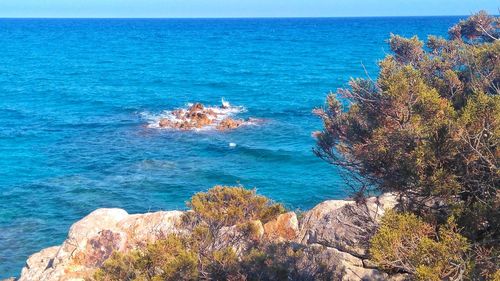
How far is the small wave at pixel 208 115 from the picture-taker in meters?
46.2

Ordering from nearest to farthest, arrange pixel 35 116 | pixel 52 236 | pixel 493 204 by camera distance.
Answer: pixel 493 204 < pixel 52 236 < pixel 35 116

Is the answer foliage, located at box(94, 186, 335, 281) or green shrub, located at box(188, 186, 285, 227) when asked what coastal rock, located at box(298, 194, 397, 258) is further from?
green shrub, located at box(188, 186, 285, 227)

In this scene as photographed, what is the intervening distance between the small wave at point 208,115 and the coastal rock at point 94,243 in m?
27.3

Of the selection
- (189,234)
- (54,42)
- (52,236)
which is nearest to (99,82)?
(52,236)

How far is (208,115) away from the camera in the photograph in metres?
49.0

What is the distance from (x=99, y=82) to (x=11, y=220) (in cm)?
4897

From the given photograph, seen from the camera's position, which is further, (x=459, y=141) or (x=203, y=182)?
(x=203, y=182)

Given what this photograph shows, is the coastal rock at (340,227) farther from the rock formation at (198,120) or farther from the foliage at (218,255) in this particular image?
the rock formation at (198,120)

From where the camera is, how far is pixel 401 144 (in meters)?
8.27

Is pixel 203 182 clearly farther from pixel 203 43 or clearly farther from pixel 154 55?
pixel 203 43

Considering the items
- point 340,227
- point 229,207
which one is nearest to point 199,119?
point 229,207

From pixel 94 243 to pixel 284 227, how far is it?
243 inches

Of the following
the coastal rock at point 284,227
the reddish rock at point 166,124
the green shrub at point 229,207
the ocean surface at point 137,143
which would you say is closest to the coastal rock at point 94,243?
the green shrub at point 229,207

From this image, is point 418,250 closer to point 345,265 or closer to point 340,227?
point 345,265
